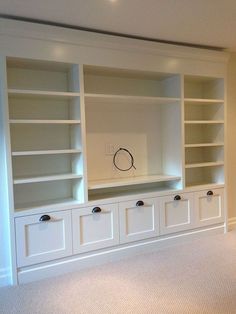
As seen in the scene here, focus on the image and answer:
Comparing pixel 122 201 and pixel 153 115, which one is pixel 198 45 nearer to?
pixel 153 115

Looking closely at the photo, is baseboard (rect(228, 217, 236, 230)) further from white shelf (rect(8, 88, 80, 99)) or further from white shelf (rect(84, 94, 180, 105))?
white shelf (rect(8, 88, 80, 99))

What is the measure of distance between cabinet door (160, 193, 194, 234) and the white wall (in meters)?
0.82

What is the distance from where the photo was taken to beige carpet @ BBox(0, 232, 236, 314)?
2209mm

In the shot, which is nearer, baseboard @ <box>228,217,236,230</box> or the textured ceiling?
the textured ceiling

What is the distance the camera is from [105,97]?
300 centimetres

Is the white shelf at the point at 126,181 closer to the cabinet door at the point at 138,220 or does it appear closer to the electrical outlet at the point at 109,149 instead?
the cabinet door at the point at 138,220

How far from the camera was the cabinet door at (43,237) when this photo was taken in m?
2.62

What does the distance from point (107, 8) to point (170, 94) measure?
1.44 metres

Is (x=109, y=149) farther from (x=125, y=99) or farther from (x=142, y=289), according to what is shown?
(x=142, y=289)

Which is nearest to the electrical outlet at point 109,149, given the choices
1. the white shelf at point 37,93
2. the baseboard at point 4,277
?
the white shelf at point 37,93

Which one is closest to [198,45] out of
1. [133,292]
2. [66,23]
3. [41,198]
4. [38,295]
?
[66,23]

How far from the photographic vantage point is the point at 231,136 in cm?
396

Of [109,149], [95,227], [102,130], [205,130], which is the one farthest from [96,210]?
[205,130]

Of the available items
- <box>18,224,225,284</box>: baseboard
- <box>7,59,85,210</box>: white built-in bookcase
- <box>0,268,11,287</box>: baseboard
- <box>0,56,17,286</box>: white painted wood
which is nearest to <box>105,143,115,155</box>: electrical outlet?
<box>7,59,85,210</box>: white built-in bookcase
